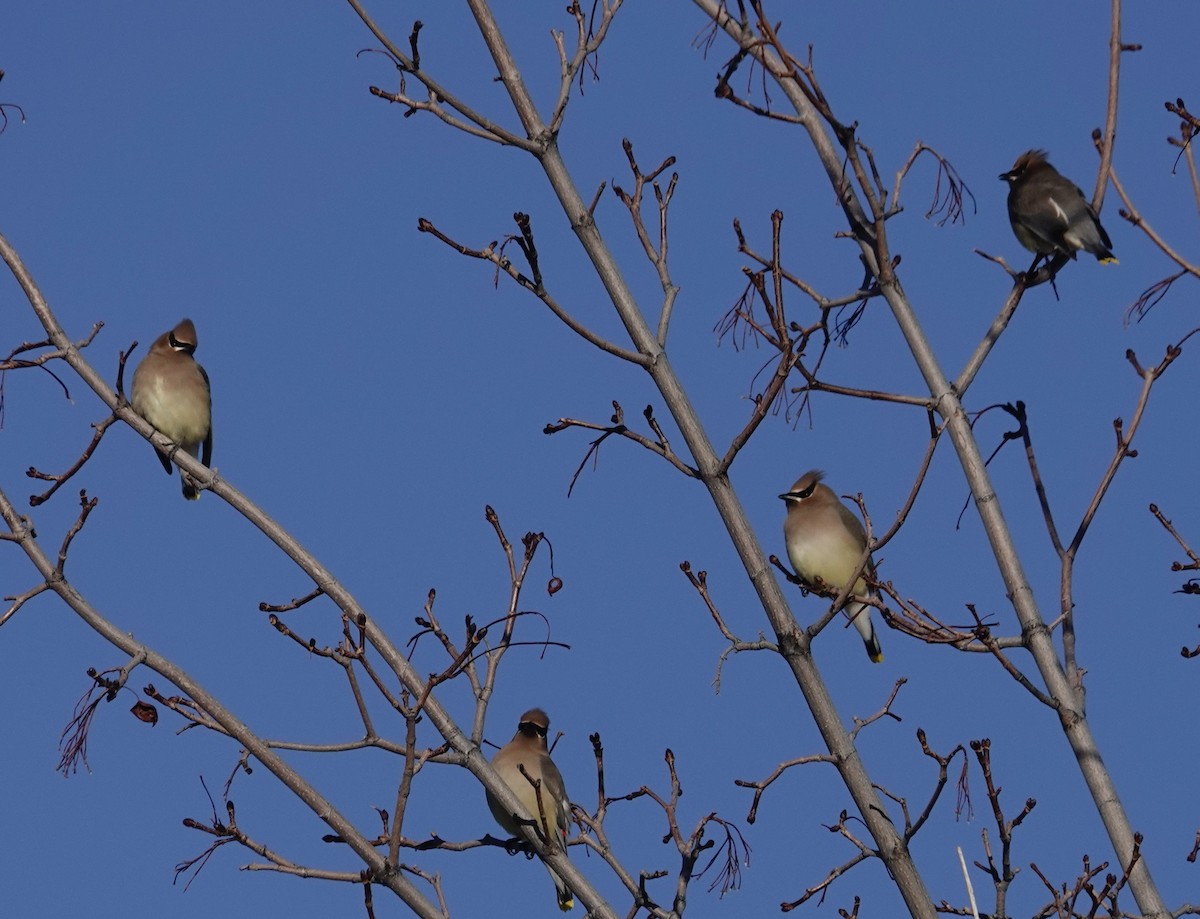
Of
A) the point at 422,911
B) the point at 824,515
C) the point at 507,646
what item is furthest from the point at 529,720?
the point at 422,911

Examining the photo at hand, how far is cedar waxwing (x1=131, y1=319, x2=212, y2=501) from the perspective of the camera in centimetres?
770

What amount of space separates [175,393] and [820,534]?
122 inches

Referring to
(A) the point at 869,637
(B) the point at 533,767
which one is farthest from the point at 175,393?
(A) the point at 869,637

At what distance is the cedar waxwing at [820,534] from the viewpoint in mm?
7004

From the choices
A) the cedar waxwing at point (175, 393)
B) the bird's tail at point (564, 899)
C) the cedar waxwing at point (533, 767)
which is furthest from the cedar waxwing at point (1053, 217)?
the cedar waxwing at point (175, 393)

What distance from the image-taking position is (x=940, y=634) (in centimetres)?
364

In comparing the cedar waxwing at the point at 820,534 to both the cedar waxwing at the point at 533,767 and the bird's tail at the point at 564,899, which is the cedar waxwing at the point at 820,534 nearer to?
the cedar waxwing at the point at 533,767

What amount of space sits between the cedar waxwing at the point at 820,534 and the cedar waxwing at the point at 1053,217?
142 centimetres

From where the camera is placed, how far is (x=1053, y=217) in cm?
632

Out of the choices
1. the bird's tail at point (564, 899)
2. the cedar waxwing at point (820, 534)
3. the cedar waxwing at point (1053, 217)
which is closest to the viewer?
the cedar waxwing at point (1053, 217)

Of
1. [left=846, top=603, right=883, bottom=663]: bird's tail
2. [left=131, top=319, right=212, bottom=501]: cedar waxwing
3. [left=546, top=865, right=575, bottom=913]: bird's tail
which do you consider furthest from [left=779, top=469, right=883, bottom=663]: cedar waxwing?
[left=131, top=319, right=212, bottom=501]: cedar waxwing

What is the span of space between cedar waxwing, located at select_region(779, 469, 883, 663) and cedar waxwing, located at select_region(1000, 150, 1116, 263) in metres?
1.42

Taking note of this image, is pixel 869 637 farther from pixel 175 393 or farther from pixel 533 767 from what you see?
pixel 175 393

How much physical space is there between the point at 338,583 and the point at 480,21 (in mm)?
1447
